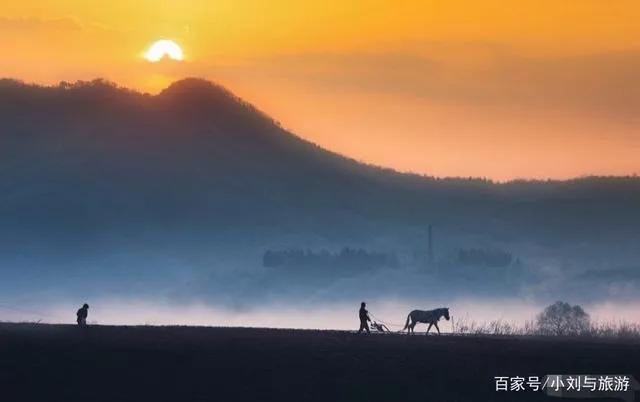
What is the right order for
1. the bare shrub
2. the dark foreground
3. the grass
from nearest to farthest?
the dark foreground → the grass → the bare shrub

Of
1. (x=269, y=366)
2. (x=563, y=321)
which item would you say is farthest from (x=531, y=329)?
(x=269, y=366)

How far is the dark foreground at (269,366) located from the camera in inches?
2197

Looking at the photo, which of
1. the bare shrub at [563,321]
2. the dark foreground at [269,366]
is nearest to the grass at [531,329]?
the bare shrub at [563,321]

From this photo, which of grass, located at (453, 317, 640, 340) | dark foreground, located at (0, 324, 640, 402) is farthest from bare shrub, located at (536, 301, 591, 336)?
dark foreground, located at (0, 324, 640, 402)

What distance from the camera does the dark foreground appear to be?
183ft

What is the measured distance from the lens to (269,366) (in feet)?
193

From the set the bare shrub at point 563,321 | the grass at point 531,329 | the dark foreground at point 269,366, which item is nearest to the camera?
the dark foreground at point 269,366

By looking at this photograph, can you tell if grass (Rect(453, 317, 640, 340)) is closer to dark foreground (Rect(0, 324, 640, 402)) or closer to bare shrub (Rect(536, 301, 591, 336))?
bare shrub (Rect(536, 301, 591, 336))

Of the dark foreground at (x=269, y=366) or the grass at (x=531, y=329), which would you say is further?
the grass at (x=531, y=329)

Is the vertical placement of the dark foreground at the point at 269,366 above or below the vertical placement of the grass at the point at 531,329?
below

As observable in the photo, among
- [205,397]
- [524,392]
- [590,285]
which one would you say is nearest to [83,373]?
[205,397]

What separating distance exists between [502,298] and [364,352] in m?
117

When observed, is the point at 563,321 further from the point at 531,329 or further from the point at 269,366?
the point at 269,366

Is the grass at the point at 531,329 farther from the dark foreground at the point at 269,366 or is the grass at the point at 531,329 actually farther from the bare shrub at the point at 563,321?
the dark foreground at the point at 269,366
